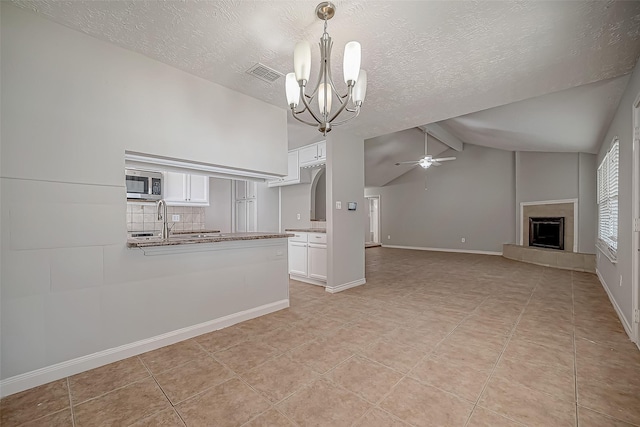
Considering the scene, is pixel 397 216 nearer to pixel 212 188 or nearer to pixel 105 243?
pixel 212 188

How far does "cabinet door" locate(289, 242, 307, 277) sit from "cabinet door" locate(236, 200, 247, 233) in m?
1.88

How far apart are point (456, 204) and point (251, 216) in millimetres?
6249

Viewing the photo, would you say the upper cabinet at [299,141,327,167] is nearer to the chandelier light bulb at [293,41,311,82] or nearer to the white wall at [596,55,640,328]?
the chandelier light bulb at [293,41,311,82]

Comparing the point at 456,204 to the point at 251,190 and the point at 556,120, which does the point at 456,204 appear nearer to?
the point at 556,120

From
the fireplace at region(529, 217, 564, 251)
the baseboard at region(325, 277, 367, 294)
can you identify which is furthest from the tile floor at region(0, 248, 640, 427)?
the fireplace at region(529, 217, 564, 251)

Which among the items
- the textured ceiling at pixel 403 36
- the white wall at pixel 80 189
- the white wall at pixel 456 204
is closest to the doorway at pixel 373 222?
the white wall at pixel 456 204

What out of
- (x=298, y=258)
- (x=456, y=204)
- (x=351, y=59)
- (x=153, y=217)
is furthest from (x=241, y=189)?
(x=456, y=204)

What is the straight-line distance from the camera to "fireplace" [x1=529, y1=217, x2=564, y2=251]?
21.0 feet

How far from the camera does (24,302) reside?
71.2 inches

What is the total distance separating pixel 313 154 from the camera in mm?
4770

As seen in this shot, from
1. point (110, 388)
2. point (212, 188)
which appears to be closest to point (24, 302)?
point (110, 388)

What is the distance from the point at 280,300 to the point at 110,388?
178cm

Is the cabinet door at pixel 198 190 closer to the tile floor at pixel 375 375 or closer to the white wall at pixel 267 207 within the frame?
the white wall at pixel 267 207

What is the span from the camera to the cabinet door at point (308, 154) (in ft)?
15.5
